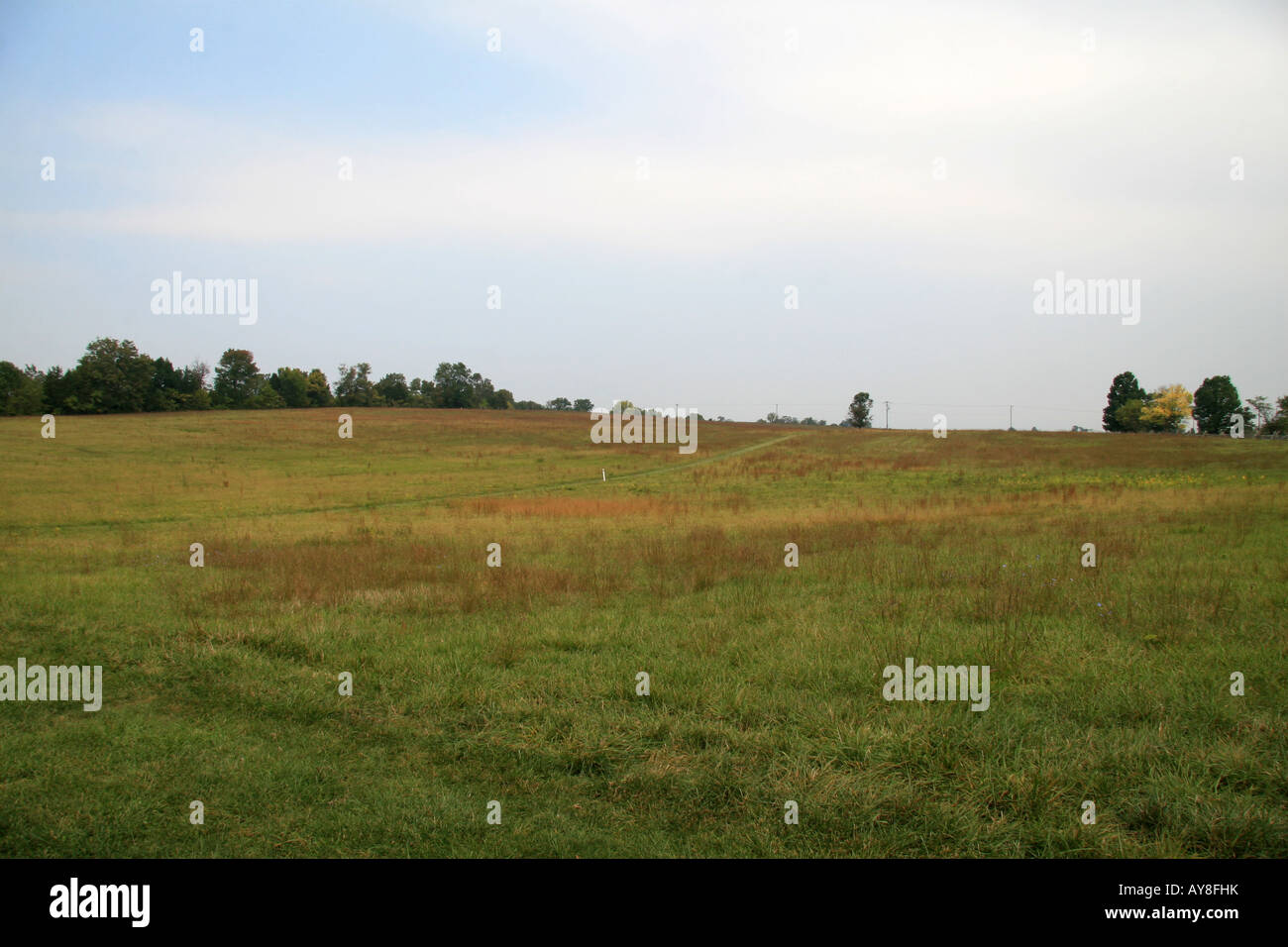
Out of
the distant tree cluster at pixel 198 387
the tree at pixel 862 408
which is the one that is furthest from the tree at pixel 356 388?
the tree at pixel 862 408

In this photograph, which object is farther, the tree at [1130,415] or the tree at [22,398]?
the tree at [1130,415]

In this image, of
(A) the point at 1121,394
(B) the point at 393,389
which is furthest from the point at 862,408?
(B) the point at 393,389

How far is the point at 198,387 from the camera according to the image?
8819 centimetres

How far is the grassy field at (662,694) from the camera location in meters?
4.55

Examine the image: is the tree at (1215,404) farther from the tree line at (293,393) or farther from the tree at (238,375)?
the tree at (238,375)

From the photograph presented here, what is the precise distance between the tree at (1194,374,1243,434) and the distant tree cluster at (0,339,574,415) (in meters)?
109

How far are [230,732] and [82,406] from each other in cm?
8738

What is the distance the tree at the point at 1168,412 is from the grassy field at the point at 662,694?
10656 cm

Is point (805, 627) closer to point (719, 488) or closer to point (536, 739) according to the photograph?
point (536, 739)

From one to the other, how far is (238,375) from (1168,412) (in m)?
132

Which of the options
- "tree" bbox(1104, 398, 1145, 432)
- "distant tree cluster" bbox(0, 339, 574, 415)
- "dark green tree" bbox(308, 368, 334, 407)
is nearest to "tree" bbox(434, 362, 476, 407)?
"distant tree cluster" bbox(0, 339, 574, 415)

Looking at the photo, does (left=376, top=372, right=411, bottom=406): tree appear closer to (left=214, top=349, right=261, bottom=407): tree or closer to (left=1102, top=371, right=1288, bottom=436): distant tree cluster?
(left=214, top=349, right=261, bottom=407): tree

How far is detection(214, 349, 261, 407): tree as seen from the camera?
320 ft

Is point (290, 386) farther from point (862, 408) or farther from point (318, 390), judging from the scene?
point (862, 408)
